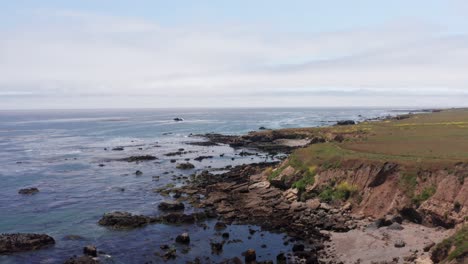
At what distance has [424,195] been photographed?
37.6m

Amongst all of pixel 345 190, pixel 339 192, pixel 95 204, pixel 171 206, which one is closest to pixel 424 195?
pixel 345 190

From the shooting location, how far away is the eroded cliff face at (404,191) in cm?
3497

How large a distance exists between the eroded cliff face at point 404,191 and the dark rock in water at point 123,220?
18.3 metres

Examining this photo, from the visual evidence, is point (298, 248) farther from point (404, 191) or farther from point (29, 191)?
point (29, 191)

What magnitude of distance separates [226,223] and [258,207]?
566cm

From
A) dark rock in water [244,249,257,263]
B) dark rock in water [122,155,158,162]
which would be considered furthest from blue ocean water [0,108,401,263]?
dark rock in water [122,155,158,162]

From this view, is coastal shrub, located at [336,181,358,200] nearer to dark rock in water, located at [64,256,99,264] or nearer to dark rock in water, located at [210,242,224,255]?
dark rock in water, located at [210,242,224,255]

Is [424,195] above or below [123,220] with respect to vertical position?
Result: above

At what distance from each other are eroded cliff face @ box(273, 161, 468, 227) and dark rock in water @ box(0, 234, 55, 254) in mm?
26710

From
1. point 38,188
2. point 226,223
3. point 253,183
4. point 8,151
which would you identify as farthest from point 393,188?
point 8,151

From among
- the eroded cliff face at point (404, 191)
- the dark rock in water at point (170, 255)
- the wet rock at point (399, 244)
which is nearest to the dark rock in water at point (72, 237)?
the dark rock in water at point (170, 255)

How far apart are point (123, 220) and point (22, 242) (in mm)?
9434

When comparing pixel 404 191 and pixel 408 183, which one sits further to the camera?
pixel 408 183

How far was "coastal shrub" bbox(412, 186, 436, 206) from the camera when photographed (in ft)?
123
